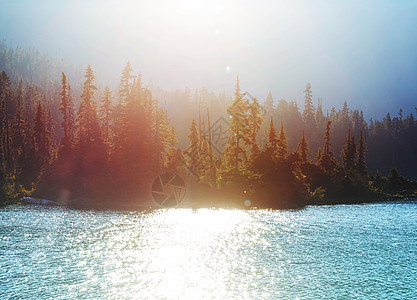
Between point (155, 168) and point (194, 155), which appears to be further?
point (194, 155)

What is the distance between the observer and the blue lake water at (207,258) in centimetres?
1683

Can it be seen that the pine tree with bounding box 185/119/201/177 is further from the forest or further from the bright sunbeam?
the bright sunbeam

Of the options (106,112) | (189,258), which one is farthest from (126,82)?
(189,258)

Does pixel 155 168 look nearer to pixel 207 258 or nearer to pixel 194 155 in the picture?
pixel 194 155

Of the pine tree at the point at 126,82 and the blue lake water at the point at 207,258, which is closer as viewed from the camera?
the blue lake water at the point at 207,258

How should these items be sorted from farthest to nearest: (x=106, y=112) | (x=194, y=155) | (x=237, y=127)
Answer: (x=106, y=112) < (x=194, y=155) < (x=237, y=127)


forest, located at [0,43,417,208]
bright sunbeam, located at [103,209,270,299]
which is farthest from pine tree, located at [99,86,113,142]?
bright sunbeam, located at [103,209,270,299]

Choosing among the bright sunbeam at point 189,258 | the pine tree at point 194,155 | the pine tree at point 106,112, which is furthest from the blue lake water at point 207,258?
the pine tree at point 106,112

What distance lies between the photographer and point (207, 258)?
74.7 feet

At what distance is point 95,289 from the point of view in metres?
16.7

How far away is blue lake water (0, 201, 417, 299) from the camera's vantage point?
16.8 meters

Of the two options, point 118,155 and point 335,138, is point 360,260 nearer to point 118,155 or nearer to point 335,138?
point 118,155

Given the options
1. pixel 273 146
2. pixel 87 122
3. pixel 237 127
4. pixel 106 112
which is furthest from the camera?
pixel 106 112

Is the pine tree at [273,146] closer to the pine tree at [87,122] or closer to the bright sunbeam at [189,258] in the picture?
the bright sunbeam at [189,258]
